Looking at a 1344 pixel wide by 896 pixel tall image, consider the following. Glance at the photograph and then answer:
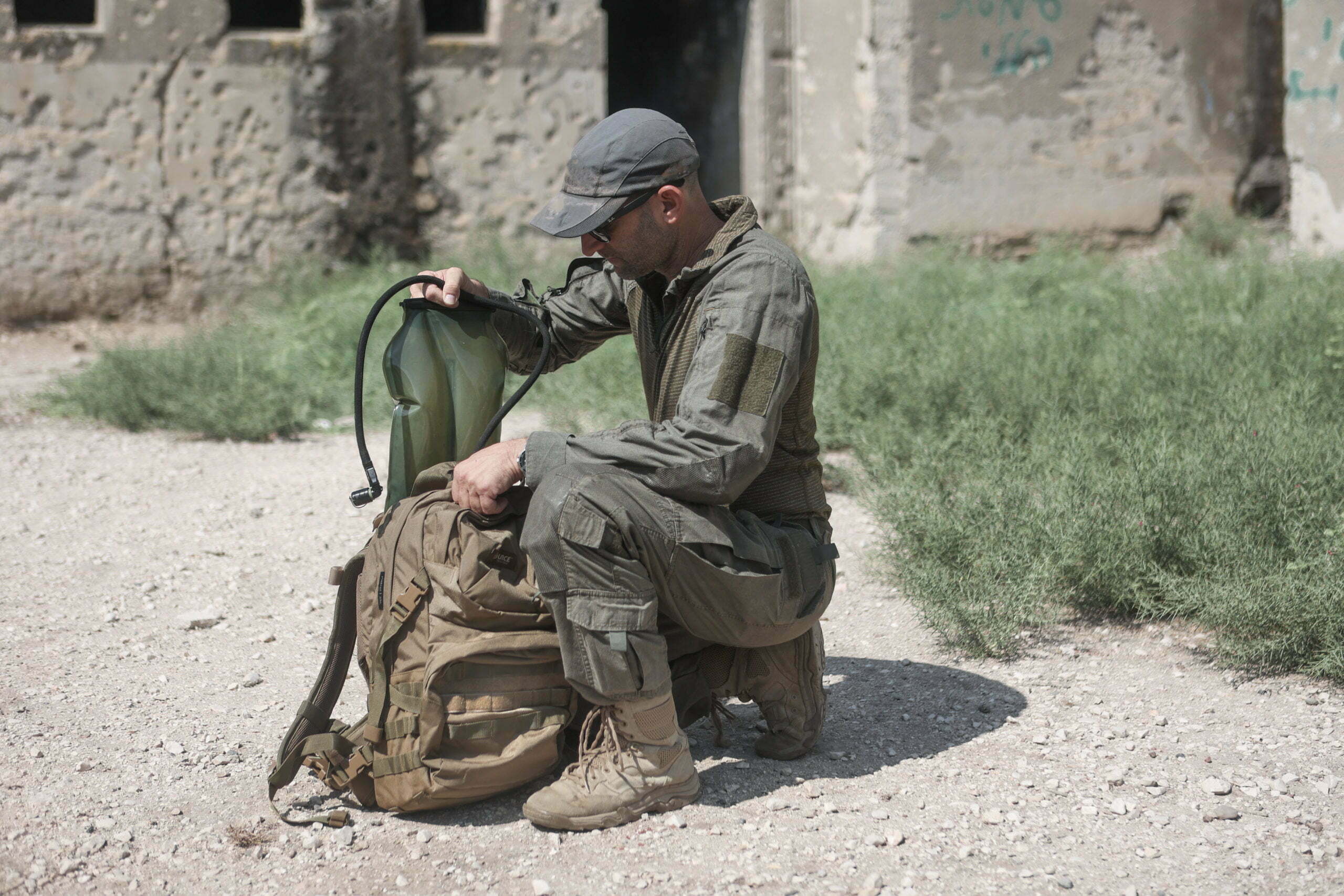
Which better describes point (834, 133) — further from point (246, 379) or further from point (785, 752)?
point (785, 752)

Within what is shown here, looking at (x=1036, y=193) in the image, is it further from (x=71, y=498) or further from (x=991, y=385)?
(x=71, y=498)

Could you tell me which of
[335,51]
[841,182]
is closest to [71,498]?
[335,51]

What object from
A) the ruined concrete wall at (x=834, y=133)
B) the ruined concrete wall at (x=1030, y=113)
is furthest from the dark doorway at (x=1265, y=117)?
the ruined concrete wall at (x=834, y=133)

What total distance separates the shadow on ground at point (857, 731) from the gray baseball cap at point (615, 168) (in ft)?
3.53

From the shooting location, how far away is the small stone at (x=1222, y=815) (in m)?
2.30

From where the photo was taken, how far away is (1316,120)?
22.5 feet

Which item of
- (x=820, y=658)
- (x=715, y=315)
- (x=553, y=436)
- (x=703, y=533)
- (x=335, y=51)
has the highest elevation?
(x=335, y=51)

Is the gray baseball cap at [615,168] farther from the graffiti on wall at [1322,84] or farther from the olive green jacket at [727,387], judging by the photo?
the graffiti on wall at [1322,84]

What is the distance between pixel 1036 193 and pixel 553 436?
6442 millimetres

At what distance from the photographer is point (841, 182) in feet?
27.2

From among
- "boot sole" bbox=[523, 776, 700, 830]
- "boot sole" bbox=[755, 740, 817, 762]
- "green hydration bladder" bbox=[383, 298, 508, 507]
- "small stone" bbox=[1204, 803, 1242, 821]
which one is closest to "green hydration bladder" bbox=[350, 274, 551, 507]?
"green hydration bladder" bbox=[383, 298, 508, 507]

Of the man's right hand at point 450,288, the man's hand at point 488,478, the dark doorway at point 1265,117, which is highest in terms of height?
the dark doorway at point 1265,117

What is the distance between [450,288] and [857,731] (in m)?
1.27

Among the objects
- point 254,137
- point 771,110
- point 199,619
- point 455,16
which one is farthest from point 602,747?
point 455,16
